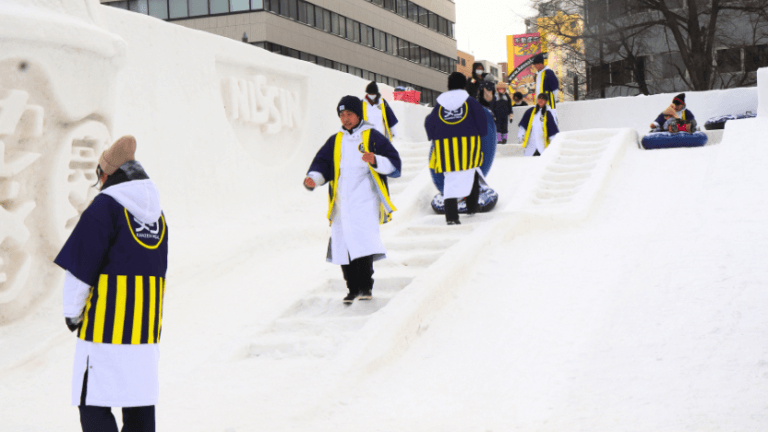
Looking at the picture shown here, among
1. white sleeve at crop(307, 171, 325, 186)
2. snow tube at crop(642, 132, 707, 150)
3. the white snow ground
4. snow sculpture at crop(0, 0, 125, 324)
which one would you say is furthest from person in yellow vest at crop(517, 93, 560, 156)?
snow sculpture at crop(0, 0, 125, 324)

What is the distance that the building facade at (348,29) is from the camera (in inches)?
1251

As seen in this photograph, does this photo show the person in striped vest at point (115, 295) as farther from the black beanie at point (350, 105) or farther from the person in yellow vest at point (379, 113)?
the person in yellow vest at point (379, 113)

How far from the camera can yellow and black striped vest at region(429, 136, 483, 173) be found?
7.95m

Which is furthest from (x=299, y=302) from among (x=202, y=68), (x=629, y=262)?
(x=202, y=68)

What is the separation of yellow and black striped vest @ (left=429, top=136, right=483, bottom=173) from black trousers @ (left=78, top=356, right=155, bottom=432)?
5.45 meters

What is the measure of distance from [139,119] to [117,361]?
18.1 ft

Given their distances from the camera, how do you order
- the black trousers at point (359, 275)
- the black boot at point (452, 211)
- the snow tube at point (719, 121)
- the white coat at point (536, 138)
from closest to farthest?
the black trousers at point (359, 275), the black boot at point (452, 211), the white coat at point (536, 138), the snow tube at point (719, 121)

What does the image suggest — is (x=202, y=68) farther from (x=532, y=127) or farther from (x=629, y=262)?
(x=532, y=127)

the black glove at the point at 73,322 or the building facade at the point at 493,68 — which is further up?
the building facade at the point at 493,68

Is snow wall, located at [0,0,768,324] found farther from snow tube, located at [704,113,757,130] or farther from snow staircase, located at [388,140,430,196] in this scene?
snow tube, located at [704,113,757,130]

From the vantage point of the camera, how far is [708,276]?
541cm

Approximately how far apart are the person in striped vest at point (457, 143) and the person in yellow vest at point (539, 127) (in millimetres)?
5853

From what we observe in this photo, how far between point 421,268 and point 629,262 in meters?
1.90

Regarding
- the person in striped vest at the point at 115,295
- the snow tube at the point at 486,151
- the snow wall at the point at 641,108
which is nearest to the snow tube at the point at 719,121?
the snow wall at the point at 641,108
